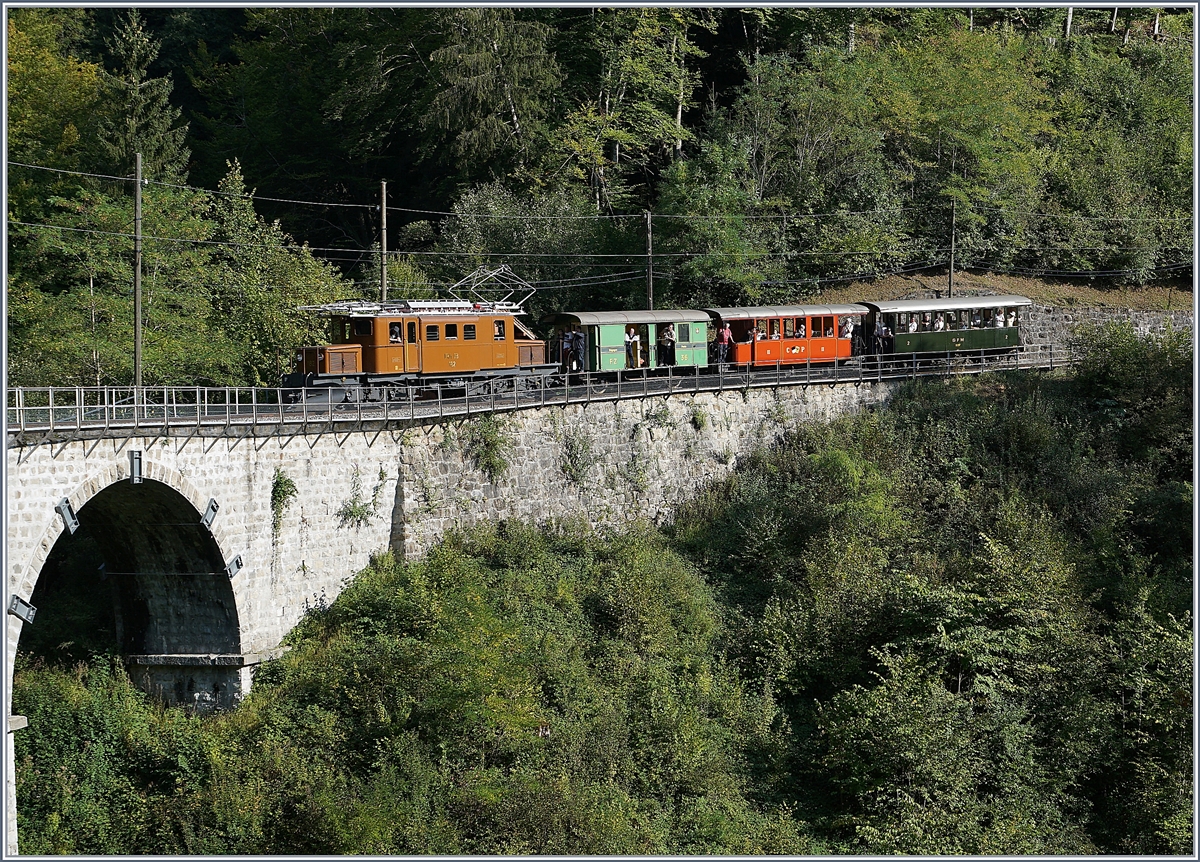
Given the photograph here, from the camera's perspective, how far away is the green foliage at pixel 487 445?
30078mm

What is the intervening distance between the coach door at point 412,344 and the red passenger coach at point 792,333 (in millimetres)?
10305

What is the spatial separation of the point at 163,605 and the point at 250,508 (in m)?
2.87

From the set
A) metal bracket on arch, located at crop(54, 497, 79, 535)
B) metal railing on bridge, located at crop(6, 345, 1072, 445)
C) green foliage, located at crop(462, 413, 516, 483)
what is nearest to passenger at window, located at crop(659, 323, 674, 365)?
metal railing on bridge, located at crop(6, 345, 1072, 445)

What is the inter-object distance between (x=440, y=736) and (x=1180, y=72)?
54.3 meters

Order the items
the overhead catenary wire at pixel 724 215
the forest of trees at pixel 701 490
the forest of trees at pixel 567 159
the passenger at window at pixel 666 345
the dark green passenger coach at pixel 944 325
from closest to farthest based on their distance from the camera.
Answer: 1. the forest of trees at pixel 701 490
2. the passenger at window at pixel 666 345
3. the forest of trees at pixel 567 159
4. the dark green passenger coach at pixel 944 325
5. the overhead catenary wire at pixel 724 215

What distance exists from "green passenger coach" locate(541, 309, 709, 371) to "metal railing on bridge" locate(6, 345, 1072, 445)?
0.49m

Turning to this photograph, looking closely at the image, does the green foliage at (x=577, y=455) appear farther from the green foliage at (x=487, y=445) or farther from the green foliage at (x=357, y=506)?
the green foliage at (x=357, y=506)

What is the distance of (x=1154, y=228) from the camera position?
5325 cm

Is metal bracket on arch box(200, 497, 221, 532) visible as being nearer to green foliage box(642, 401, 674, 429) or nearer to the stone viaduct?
the stone viaduct

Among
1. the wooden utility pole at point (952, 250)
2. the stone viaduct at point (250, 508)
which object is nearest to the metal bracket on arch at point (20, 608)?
the stone viaduct at point (250, 508)

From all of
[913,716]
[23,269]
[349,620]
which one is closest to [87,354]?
[23,269]

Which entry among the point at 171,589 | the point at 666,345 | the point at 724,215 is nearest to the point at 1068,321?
the point at 724,215

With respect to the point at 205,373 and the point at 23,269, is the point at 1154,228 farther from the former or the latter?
the point at 23,269

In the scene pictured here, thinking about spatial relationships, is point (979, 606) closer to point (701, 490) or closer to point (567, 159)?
point (701, 490)
